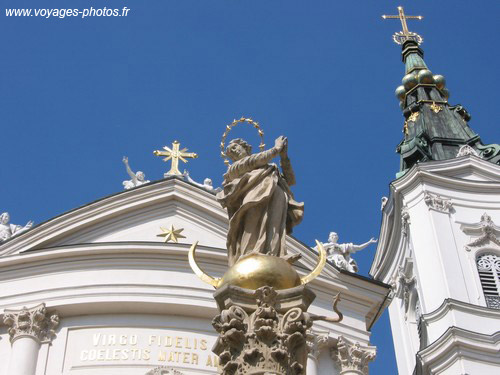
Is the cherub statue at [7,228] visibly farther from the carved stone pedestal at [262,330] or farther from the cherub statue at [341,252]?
the carved stone pedestal at [262,330]

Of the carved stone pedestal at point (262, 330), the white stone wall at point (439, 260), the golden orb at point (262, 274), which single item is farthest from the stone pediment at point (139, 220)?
the carved stone pedestal at point (262, 330)

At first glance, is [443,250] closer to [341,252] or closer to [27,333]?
[341,252]

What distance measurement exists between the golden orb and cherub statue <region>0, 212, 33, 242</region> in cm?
1058

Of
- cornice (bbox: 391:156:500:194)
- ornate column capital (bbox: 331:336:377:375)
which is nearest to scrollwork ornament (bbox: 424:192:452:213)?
cornice (bbox: 391:156:500:194)

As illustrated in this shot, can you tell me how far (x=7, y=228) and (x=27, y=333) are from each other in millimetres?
2847

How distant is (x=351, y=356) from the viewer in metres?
15.3

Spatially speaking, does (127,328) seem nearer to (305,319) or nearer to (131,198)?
(131,198)

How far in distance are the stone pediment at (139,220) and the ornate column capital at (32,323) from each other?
1490 mm

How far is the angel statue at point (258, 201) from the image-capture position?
7.30 meters

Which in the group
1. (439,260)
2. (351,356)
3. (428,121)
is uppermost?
(428,121)

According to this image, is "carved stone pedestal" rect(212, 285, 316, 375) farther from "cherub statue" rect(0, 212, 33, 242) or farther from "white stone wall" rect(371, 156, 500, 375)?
"white stone wall" rect(371, 156, 500, 375)

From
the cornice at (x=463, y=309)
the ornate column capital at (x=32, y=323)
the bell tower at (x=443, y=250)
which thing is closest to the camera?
the ornate column capital at (x=32, y=323)

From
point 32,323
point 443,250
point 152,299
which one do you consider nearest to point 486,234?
point 443,250

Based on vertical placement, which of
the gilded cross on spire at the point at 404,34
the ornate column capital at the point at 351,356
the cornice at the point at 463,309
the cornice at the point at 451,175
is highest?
the gilded cross on spire at the point at 404,34
